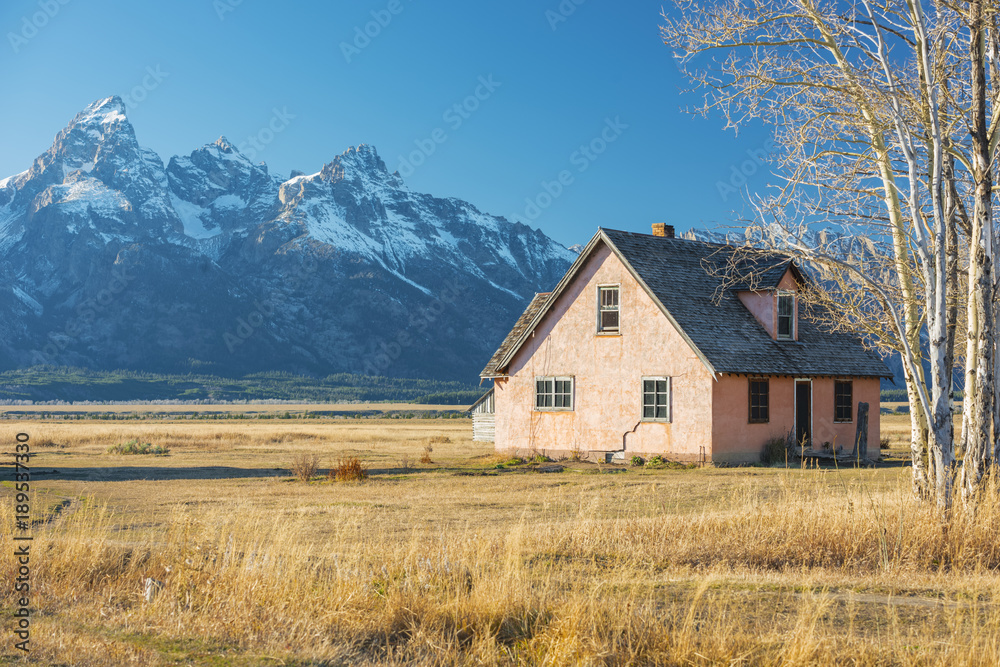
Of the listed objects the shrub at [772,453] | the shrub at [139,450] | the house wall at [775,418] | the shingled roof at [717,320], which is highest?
the shingled roof at [717,320]

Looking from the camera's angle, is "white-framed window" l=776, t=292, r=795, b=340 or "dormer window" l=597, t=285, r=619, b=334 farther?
"white-framed window" l=776, t=292, r=795, b=340

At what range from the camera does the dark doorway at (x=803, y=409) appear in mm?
32688

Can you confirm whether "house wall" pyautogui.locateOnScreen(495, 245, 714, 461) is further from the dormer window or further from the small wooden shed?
the small wooden shed

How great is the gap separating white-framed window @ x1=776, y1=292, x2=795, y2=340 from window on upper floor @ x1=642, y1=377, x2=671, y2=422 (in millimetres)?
4940

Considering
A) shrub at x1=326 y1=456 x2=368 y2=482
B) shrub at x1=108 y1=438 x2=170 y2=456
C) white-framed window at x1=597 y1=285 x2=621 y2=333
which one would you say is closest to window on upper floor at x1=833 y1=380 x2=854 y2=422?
white-framed window at x1=597 y1=285 x2=621 y2=333

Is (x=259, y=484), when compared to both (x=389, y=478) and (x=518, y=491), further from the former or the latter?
(x=518, y=491)

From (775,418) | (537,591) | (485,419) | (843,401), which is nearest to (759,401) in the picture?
(775,418)

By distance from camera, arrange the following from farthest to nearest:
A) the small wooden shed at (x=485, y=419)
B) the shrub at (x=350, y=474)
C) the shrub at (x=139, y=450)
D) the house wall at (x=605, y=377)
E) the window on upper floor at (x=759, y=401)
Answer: the small wooden shed at (x=485, y=419)
the shrub at (x=139, y=450)
the window on upper floor at (x=759, y=401)
the house wall at (x=605, y=377)
the shrub at (x=350, y=474)

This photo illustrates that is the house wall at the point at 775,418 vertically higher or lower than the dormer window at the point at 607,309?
lower

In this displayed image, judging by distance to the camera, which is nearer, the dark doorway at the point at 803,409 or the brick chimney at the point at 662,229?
the dark doorway at the point at 803,409

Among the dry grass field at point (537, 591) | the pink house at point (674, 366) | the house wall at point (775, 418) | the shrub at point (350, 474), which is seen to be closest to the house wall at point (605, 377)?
the pink house at point (674, 366)

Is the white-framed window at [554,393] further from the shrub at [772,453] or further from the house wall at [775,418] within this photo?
the shrub at [772,453]

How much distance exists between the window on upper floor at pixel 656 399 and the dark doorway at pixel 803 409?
4.83m

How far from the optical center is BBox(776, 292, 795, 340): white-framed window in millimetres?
33312
